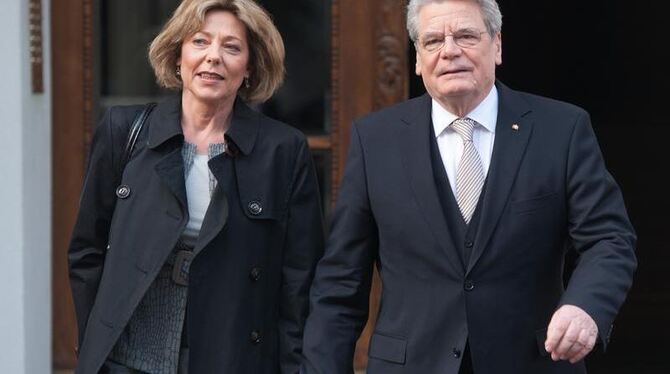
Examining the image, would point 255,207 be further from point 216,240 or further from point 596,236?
point 596,236

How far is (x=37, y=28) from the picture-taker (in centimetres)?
521

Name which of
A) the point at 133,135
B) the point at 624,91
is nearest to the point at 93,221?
the point at 133,135

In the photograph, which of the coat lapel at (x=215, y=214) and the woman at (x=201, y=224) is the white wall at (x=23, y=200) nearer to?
the woman at (x=201, y=224)

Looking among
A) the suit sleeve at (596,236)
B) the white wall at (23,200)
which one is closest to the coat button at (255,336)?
the suit sleeve at (596,236)

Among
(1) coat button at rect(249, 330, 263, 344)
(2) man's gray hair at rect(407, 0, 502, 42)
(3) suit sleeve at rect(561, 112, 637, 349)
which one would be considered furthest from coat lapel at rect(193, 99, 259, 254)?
(3) suit sleeve at rect(561, 112, 637, 349)

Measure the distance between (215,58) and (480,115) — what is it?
738 millimetres

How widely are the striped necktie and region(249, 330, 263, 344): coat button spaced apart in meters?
0.70

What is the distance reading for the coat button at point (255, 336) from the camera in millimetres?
3785

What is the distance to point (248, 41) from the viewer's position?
12.7ft

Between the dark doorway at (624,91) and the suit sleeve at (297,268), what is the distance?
349 centimetres

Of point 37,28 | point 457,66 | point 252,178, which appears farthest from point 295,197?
point 37,28

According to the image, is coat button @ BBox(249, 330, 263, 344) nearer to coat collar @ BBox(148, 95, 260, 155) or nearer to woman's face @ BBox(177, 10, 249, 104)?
coat collar @ BBox(148, 95, 260, 155)

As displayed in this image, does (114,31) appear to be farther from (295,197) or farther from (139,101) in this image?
(295,197)

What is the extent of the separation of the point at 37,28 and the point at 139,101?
55 centimetres
